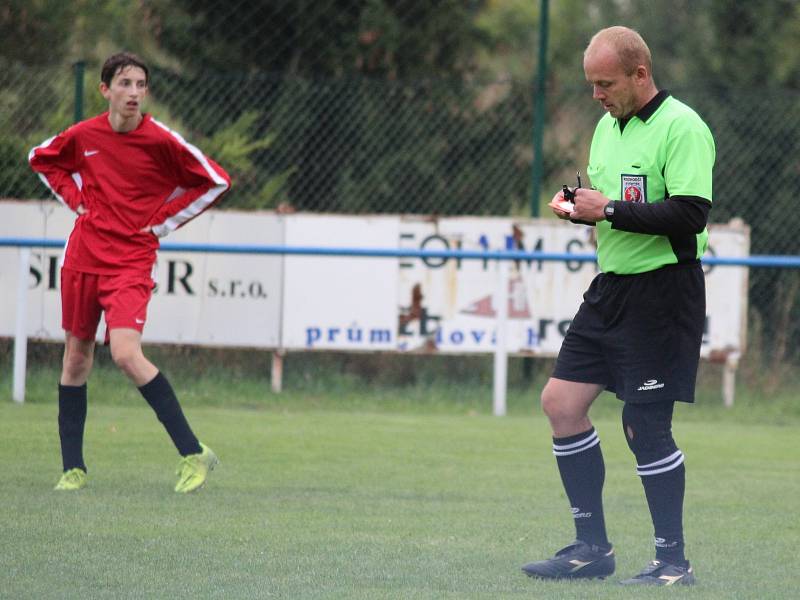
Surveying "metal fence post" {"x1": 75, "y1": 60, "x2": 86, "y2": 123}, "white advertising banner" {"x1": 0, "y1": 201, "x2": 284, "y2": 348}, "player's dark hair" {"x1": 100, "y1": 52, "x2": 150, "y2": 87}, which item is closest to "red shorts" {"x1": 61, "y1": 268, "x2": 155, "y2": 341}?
"player's dark hair" {"x1": 100, "y1": 52, "x2": 150, "y2": 87}

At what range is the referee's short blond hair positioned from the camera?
15.2 feet

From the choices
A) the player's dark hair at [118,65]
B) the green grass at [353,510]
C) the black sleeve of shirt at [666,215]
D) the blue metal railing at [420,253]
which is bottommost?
the green grass at [353,510]

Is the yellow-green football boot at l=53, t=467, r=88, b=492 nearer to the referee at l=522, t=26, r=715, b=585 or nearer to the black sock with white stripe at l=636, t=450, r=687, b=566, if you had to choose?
the referee at l=522, t=26, r=715, b=585

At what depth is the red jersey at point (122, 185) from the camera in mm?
6633

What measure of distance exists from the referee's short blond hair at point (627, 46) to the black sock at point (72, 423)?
3.30 metres

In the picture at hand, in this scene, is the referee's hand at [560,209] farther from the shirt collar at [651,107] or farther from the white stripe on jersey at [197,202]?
the white stripe on jersey at [197,202]

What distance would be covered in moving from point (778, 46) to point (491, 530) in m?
12.8

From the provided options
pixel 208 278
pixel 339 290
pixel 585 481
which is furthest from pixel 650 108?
pixel 208 278

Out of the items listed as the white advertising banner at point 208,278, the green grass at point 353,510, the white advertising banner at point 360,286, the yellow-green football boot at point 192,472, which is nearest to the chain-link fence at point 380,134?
the white advertising banner at point 208,278

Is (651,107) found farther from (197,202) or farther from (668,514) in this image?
(197,202)

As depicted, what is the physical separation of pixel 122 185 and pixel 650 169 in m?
2.95

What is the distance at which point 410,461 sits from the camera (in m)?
8.02

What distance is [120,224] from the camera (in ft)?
21.8

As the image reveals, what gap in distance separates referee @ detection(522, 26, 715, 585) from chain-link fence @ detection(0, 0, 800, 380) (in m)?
7.13
